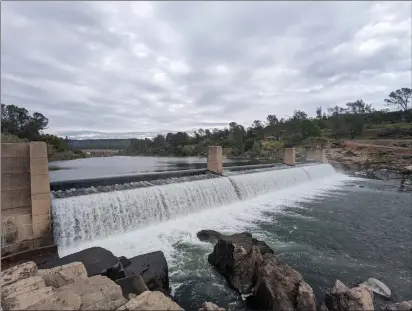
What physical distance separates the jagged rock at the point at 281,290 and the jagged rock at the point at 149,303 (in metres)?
2.36

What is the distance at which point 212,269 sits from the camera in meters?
7.32

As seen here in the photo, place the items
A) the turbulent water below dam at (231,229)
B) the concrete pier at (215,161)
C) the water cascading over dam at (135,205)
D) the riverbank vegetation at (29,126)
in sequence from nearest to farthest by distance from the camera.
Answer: the turbulent water below dam at (231,229) < the water cascading over dam at (135,205) < the concrete pier at (215,161) < the riverbank vegetation at (29,126)

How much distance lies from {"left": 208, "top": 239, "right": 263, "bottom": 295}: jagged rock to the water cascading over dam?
12.8 feet

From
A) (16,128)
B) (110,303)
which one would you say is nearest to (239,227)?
(110,303)

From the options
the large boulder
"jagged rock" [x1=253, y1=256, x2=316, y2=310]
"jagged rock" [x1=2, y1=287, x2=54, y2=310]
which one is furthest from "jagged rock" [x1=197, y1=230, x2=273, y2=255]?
"jagged rock" [x1=2, y1=287, x2=54, y2=310]

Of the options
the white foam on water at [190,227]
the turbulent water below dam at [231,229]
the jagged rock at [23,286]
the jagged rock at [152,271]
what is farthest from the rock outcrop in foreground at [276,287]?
the jagged rock at [23,286]

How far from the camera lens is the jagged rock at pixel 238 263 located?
20.7 ft

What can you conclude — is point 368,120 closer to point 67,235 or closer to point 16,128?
point 67,235

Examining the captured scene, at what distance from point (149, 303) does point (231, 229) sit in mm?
6808

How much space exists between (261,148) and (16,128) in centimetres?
4846

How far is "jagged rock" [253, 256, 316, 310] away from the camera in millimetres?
5125

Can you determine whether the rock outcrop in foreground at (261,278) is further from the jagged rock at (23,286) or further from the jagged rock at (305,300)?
the jagged rock at (23,286)

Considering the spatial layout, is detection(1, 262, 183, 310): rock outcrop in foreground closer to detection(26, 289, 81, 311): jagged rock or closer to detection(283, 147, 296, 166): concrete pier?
detection(26, 289, 81, 311): jagged rock

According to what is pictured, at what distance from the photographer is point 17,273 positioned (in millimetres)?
4262
